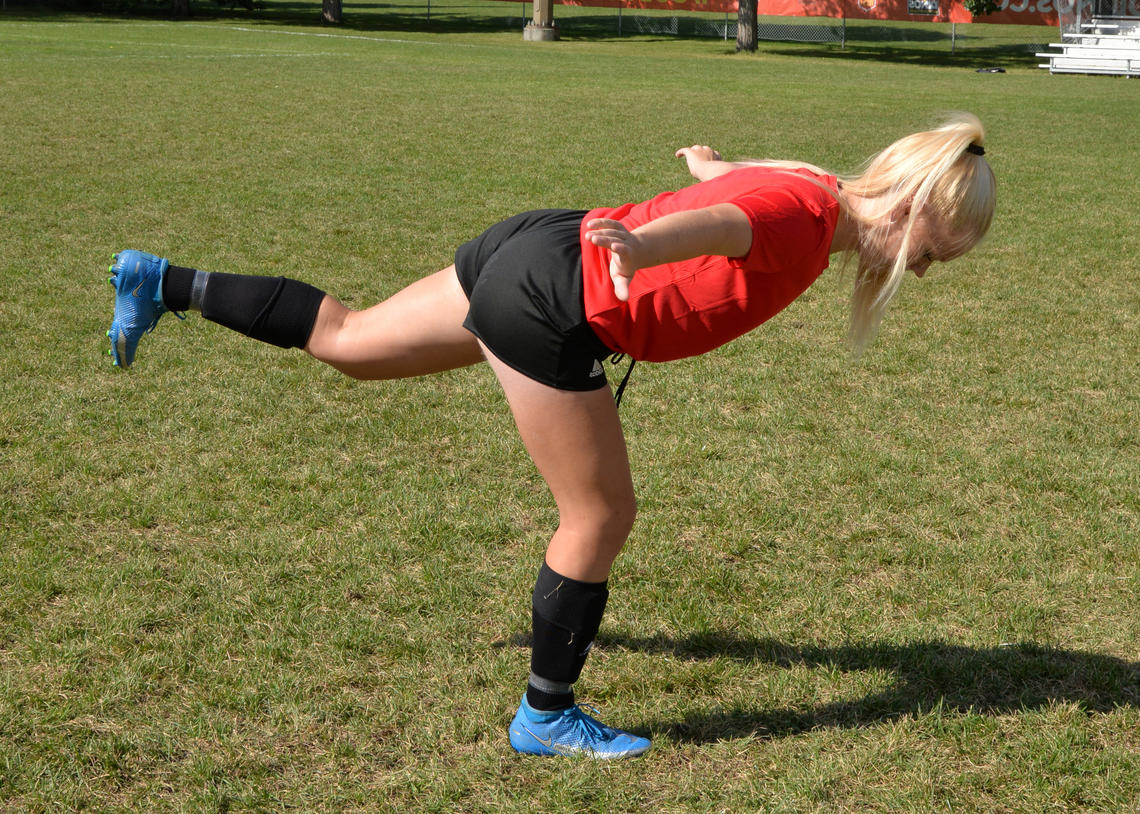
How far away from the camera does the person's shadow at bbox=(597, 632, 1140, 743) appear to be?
334cm

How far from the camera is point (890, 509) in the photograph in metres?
4.73

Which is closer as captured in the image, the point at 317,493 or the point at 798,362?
the point at 317,493

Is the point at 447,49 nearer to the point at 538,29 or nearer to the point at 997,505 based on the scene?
the point at 538,29

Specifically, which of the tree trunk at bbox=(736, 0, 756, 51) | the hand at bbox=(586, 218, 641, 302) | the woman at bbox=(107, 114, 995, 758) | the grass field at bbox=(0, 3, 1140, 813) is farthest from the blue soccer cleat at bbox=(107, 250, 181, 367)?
the tree trunk at bbox=(736, 0, 756, 51)

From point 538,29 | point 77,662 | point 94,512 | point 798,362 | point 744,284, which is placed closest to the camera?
point 744,284

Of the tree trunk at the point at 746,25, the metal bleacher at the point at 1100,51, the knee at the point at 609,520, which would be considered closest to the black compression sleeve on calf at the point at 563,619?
the knee at the point at 609,520

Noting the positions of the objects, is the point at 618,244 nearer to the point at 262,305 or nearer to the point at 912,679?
the point at 262,305

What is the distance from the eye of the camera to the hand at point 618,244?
86.4 inches

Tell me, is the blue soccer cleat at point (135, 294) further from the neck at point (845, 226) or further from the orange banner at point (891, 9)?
the orange banner at point (891, 9)

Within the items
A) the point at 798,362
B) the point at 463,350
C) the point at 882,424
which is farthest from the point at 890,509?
the point at 463,350

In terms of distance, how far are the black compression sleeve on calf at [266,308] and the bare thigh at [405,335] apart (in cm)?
4

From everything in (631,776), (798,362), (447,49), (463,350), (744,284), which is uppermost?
(447,49)

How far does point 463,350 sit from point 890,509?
2385mm

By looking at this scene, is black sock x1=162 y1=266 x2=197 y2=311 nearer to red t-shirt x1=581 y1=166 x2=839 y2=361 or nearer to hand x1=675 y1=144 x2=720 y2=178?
red t-shirt x1=581 y1=166 x2=839 y2=361
